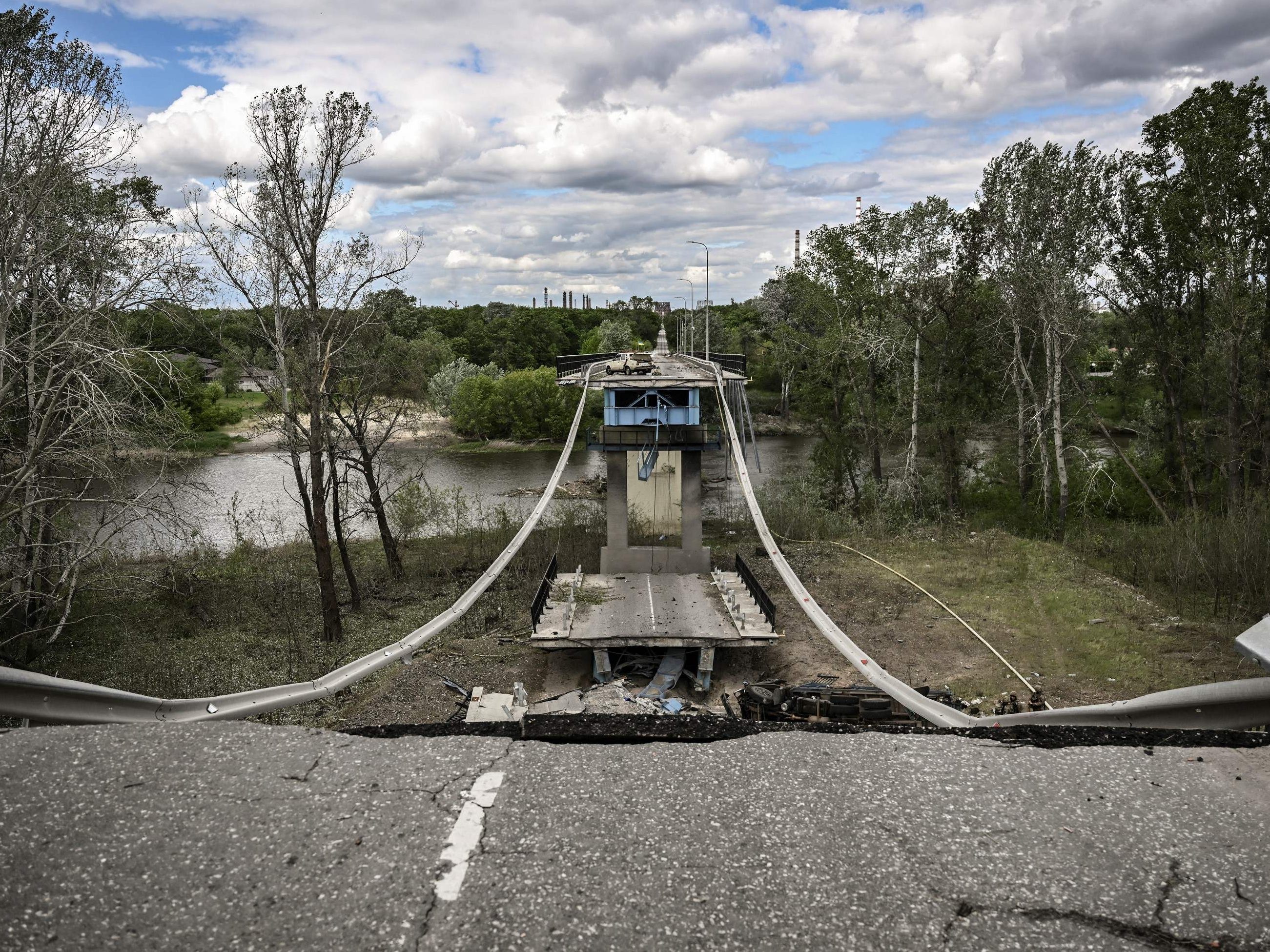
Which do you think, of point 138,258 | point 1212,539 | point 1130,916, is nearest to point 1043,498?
point 1212,539

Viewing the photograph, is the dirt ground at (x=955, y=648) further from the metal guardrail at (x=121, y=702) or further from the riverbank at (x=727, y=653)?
the metal guardrail at (x=121, y=702)

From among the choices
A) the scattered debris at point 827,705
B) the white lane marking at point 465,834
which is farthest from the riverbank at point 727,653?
the white lane marking at point 465,834

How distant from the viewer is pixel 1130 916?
122 inches

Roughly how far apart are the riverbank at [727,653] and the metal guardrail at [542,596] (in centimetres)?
94

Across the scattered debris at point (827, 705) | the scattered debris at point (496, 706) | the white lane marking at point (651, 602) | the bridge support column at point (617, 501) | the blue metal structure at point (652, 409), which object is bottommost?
the white lane marking at point (651, 602)

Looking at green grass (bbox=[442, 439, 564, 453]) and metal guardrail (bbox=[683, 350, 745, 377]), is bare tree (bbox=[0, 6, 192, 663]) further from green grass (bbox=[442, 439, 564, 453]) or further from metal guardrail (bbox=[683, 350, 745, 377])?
green grass (bbox=[442, 439, 564, 453])

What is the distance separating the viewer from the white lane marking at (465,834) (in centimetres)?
321

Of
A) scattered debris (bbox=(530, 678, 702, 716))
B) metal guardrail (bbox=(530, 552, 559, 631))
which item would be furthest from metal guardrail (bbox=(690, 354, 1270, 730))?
metal guardrail (bbox=(530, 552, 559, 631))

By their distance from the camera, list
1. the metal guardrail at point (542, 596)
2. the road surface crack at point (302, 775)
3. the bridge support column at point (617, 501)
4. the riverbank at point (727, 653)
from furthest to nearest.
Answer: the bridge support column at point (617, 501) < the metal guardrail at point (542, 596) < the riverbank at point (727, 653) < the road surface crack at point (302, 775)

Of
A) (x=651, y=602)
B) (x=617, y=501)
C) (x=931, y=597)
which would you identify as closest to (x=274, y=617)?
(x=617, y=501)

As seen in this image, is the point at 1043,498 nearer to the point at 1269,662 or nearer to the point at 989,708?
the point at 989,708

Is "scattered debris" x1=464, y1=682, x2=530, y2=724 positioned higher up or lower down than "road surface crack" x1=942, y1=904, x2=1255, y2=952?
lower down

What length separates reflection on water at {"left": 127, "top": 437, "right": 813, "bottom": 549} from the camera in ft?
107

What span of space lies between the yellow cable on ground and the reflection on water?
10.5 meters
